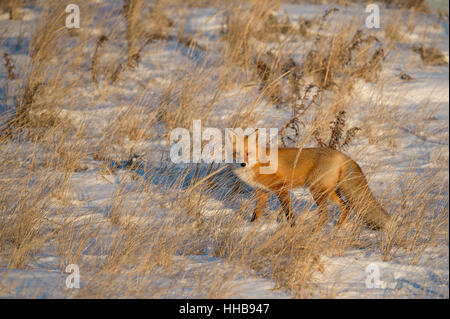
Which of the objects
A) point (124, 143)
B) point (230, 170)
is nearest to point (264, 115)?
point (230, 170)

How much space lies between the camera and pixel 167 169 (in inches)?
167

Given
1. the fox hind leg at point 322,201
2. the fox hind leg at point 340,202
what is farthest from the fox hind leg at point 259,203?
the fox hind leg at point 340,202

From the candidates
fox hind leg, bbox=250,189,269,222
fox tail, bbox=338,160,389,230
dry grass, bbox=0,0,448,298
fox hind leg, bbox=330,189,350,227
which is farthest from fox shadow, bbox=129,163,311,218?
fox tail, bbox=338,160,389,230

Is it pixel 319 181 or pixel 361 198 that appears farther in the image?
pixel 319 181

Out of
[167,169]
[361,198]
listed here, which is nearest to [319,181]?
[361,198]

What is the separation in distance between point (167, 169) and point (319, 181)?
160 centimetres

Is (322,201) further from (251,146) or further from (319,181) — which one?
(251,146)

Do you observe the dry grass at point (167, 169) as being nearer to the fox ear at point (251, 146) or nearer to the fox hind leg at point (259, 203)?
the fox hind leg at point (259, 203)

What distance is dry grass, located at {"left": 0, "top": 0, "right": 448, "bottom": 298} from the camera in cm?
277

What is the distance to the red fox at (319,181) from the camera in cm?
354

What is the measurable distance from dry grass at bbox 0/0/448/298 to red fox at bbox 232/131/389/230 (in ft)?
0.53

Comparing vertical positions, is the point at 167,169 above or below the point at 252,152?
below

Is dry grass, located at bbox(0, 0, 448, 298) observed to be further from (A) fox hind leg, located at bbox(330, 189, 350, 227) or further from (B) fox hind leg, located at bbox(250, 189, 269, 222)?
(A) fox hind leg, located at bbox(330, 189, 350, 227)

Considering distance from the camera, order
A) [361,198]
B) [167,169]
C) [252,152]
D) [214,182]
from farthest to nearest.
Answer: [167,169] → [214,182] → [252,152] → [361,198]
